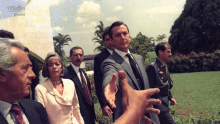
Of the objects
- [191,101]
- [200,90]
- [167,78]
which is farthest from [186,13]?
[167,78]

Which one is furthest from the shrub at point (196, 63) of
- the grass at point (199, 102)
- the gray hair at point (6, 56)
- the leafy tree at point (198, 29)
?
the gray hair at point (6, 56)

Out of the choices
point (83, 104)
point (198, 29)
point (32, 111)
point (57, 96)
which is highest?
point (198, 29)

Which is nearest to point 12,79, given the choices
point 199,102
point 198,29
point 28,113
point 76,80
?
point 28,113

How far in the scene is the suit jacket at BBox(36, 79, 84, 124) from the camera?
2357 millimetres

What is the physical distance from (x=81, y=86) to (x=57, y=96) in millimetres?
1075

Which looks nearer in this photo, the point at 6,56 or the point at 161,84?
the point at 6,56

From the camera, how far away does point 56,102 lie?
243 centimetres

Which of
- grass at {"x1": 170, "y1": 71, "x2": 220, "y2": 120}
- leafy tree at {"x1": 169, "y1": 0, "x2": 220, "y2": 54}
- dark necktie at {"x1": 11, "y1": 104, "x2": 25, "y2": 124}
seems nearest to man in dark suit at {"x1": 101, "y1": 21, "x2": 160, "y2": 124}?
dark necktie at {"x1": 11, "y1": 104, "x2": 25, "y2": 124}

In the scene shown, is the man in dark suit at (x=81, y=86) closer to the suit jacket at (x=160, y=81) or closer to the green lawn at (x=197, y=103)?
the green lawn at (x=197, y=103)

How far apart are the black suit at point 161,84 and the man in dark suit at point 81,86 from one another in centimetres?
135

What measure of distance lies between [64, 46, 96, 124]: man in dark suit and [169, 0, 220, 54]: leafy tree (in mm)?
21579

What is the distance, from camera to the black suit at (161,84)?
320cm

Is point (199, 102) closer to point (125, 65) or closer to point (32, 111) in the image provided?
point (125, 65)

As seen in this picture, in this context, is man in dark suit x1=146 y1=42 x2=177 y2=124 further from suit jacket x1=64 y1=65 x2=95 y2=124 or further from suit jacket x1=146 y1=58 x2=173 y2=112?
suit jacket x1=64 y1=65 x2=95 y2=124
